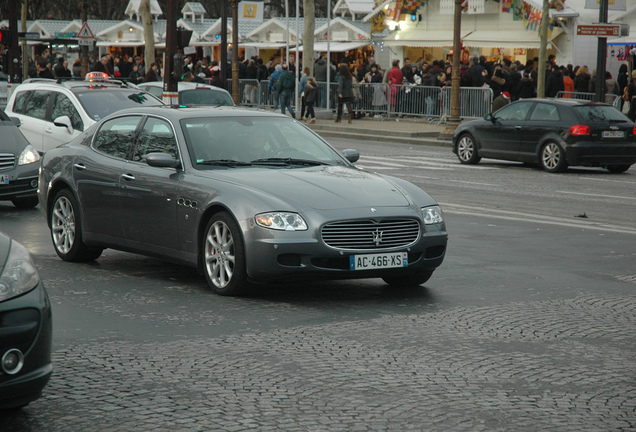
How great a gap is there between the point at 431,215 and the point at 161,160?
2255 mm

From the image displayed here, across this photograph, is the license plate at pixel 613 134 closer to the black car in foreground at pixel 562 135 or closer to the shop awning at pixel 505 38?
the black car in foreground at pixel 562 135

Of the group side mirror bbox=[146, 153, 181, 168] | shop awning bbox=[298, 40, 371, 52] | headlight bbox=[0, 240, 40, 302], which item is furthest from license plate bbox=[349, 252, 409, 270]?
shop awning bbox=[298, 40, 371, 52]

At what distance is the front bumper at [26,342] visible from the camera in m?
4.59

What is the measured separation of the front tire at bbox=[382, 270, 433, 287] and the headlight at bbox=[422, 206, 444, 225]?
465 mm

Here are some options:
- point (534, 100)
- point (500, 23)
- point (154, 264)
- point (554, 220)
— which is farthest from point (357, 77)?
point (154, 264)

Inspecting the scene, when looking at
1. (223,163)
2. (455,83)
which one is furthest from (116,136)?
(455,83)

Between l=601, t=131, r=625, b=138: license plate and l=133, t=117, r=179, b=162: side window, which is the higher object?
l=133, t=117, r=179, b=162: side window

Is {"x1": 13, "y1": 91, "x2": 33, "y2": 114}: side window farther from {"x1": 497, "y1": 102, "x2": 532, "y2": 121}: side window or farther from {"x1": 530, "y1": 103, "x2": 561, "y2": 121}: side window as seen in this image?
{"x1": 530, "y1": 103, "x2": 561, "y2": 121}: side window

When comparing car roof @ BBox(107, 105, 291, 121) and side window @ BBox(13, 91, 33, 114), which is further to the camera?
side window @ BBox(13, 91, 33, 114)

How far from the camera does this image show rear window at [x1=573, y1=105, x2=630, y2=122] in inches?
817

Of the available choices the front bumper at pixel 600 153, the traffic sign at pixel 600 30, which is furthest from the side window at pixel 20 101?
the traffic sign at pixel 600 30

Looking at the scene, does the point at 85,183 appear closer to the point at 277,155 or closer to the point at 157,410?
the point at 277,155

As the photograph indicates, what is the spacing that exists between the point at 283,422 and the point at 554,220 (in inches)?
359

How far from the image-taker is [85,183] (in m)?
9.66
